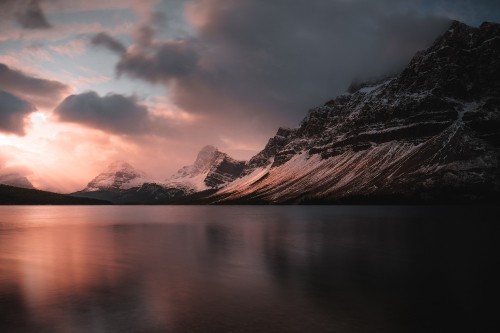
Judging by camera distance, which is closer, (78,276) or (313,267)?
(78,276)

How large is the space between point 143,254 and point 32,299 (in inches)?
851

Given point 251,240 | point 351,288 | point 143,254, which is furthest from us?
point 251,240

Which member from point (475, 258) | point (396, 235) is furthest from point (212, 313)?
point (396, 235)

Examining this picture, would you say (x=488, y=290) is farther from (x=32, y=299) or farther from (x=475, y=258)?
(x=32, y=299)

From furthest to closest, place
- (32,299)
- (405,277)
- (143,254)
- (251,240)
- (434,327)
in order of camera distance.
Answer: (251,240) → (143,254) → (405,277) → (32,299) → (434,327)

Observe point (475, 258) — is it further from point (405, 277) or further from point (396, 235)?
point (396, 235)

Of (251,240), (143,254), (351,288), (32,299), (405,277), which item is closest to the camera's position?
(32,299)

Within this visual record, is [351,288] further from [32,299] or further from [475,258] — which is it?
[32,299]

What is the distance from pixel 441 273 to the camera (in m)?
33.1

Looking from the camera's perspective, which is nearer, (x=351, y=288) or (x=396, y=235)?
(x=351, y=288)

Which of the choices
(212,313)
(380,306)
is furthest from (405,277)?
(212,313)

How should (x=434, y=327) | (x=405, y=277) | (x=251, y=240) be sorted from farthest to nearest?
(x=251, y=240), (x=405, y=277), (x=434, y=327)

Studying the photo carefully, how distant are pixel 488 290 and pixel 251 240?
38901 millimetres

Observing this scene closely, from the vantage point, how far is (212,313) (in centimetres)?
2206
